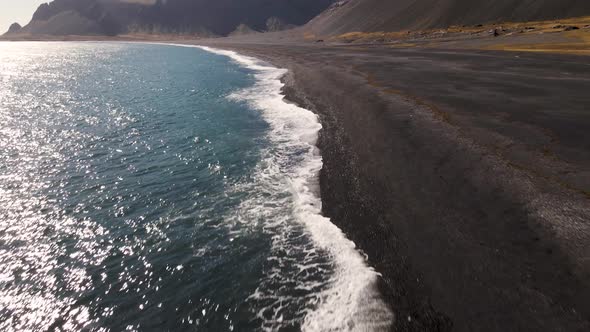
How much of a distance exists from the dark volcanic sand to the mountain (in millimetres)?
108797

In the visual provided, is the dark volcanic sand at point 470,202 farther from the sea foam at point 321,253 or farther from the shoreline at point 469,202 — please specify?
the sea foam at point 321,253

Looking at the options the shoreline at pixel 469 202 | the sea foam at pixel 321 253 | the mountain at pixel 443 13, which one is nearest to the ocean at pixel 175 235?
the sea foam at pixel 321 253

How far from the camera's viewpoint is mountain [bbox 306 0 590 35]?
109562 millimetres

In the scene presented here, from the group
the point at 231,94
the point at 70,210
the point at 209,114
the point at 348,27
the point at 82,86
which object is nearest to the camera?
the point at 70,210

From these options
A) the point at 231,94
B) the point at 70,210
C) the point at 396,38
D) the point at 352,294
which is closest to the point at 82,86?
the point at 231,94

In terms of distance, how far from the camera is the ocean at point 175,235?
9.36m

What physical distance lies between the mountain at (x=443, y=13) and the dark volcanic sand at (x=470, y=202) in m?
109

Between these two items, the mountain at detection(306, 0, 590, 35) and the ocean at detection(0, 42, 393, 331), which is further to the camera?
the mountain at detection(306, 0, 590, 35)

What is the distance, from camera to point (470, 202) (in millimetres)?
13227

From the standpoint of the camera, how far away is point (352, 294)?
971cm

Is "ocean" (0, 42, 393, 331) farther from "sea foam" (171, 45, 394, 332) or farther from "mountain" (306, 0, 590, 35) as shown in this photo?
"mountain" (306, 0, 590, 35)

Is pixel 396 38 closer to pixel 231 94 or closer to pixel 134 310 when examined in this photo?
pixel 231 94

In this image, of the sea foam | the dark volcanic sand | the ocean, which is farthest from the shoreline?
the ocean

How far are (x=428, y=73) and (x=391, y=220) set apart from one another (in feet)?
111
